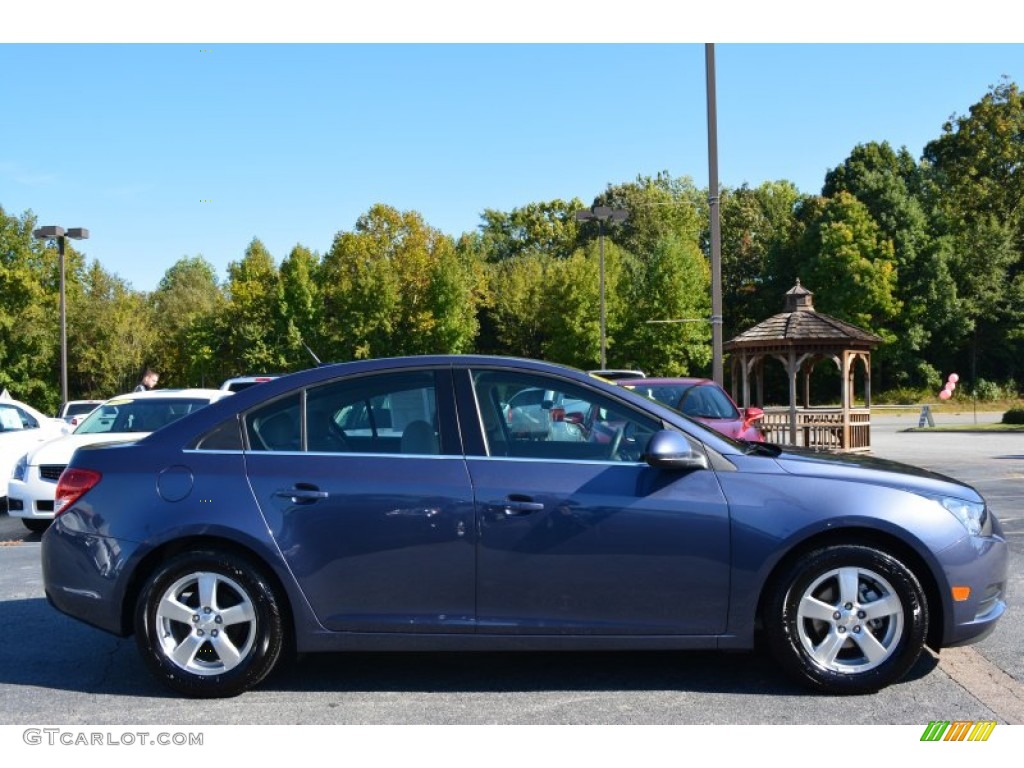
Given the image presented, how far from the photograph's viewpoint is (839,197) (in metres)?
59.4

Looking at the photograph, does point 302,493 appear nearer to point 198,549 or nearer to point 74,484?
point 198,549

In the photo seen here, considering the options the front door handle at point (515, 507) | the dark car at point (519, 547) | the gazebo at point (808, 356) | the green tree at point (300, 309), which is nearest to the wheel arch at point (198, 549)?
the dark car at point (519, 547)

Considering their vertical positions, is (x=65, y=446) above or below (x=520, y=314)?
below

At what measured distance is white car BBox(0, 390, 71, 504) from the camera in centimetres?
1263

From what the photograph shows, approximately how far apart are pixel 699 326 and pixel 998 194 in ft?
79.5

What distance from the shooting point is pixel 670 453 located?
459 cm

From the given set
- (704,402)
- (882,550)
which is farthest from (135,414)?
(882,550)

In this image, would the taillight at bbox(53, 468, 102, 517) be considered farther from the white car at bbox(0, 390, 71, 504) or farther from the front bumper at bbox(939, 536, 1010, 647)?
the white car at bbox(0, 390, 71, 504)

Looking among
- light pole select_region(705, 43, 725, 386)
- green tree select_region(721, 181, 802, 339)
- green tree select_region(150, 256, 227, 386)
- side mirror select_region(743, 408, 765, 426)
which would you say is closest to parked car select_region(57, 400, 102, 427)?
light pole select_region(705, 43, 725, 386)

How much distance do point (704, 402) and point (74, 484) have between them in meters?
8.79

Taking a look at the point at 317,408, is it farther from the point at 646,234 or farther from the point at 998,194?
the point at 646,234
